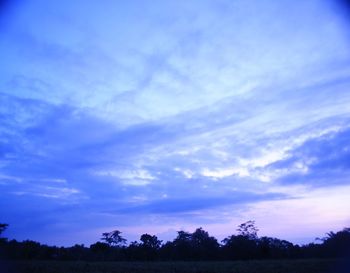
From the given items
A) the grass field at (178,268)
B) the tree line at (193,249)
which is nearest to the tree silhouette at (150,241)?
the tree line at (193,249)

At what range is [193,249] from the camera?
55188 mm

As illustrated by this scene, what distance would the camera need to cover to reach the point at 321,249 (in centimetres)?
4922

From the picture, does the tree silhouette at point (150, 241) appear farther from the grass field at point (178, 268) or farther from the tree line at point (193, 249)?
the grass field at point (178, 268)

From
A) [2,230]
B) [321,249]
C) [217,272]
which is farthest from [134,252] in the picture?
[217,272]

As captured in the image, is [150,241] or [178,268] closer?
[178,268]

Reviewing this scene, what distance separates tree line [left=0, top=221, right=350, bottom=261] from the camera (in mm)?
47969

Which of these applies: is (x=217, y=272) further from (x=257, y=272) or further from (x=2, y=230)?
(x=2, y=230)

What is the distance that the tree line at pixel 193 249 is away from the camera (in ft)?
157

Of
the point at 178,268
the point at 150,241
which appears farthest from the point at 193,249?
the point at 178,268

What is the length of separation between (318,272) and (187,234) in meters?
39.7

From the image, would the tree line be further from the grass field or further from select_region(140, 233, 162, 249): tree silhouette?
the grass field

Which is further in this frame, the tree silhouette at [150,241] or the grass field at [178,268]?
the tree silhouette at [150,241]

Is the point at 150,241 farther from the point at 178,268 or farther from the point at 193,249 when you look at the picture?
the point at 178,268

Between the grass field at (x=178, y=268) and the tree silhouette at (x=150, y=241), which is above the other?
the tree silhouette at (x=150, y=241)
